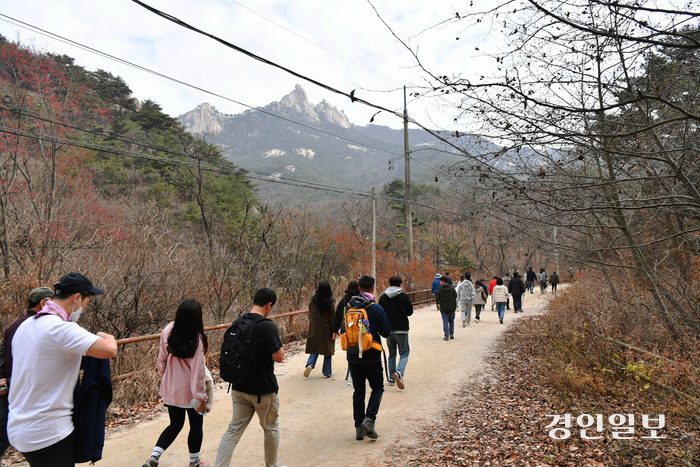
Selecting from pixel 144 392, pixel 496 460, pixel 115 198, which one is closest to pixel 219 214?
pixel 115 198

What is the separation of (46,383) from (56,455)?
0.47 m

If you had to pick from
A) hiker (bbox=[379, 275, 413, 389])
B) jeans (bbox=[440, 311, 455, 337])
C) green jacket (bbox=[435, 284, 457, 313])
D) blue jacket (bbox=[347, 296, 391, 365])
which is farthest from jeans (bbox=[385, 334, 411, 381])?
jeans (bbox=[440, 311, 455, 337])

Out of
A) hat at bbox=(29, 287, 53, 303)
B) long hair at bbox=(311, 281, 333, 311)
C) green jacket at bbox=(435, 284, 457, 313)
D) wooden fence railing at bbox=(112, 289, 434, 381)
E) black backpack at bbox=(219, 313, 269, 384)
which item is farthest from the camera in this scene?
green jacket at bbox=(435, 284, 457, 313)

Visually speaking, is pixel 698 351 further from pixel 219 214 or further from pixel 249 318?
pixel 219 214

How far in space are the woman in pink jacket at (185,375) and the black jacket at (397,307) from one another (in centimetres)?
344

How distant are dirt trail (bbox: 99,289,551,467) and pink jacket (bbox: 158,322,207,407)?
101 cm

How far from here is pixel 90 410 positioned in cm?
270

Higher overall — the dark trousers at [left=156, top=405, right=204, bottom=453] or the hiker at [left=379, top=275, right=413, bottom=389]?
the hiker at [left=379, top=275, right=413, bottom=389]

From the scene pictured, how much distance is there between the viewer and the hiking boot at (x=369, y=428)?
16.3 ft

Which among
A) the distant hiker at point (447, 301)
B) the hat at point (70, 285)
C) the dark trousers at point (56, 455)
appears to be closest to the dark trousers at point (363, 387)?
the dark trousers at point (56, 455)

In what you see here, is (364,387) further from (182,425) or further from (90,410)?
(90,410)

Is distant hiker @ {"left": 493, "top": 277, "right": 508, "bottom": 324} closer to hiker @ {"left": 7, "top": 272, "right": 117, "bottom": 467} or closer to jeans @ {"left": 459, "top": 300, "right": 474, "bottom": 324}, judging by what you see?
jeans @ {"left": 459, "top": 300, "right": 474, "bottom": 324}

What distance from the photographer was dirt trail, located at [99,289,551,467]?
462 cm

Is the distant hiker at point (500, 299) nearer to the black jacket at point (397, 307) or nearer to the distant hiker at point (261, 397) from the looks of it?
the black jacket at point (397, 307)
